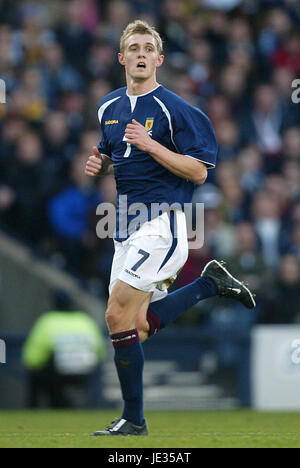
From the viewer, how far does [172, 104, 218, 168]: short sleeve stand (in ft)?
20.3

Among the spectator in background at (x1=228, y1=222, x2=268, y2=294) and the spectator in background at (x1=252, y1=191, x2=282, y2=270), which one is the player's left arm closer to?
the spectator in background at (x1=228, y1=222, x2=268, y2=294)

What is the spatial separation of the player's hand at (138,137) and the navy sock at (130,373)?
104cm

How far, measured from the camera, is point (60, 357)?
10.6 m

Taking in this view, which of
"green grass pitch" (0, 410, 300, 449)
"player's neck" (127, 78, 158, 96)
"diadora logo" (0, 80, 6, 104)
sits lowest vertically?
"green grass pitch" (0, 410, 300, 449)

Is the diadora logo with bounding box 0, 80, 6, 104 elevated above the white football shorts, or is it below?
above

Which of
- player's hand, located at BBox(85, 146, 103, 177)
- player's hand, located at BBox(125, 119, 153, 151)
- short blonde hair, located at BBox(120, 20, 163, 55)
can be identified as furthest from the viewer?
player's hand, located at BBox(85, 146, 103, 177)

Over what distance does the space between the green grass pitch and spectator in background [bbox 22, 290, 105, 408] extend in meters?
0.47

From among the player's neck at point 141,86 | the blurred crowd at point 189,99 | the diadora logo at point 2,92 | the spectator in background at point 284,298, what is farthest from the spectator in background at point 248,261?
the player's neck at point 141,86

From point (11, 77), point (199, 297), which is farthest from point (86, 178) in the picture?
point (199, 297)

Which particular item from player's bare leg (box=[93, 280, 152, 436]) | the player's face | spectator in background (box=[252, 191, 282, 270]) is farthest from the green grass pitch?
the player's face

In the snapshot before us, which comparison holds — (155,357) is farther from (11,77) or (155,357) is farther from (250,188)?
(11,77)

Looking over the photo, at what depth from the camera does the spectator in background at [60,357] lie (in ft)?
35.0

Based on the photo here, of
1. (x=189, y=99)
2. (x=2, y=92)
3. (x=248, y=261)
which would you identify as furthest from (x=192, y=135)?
(x=189, y=99)

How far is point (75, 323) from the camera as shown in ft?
35.4
